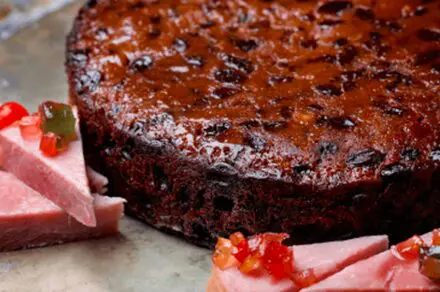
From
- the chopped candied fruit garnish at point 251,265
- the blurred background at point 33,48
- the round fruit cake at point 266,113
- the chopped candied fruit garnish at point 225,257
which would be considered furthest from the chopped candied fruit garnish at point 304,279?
the blurred background at point 33,48

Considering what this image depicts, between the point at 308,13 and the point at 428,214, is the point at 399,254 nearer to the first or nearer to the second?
the point at 428,214

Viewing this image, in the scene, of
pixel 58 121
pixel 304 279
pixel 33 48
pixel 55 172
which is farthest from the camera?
pixel 33 48

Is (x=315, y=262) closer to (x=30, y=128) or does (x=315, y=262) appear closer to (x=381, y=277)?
(x=381, y=277)

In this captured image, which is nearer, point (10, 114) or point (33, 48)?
point (10, 114)

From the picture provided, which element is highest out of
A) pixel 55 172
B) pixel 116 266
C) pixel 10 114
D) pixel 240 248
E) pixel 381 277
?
pixel 10 114

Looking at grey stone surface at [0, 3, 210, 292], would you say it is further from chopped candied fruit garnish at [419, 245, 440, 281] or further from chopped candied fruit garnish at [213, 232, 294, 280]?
chopped candied fruit garnish at [419, 245, 440, 281]

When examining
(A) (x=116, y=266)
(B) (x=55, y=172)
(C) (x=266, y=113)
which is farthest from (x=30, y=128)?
(C) (x=266, y=113)

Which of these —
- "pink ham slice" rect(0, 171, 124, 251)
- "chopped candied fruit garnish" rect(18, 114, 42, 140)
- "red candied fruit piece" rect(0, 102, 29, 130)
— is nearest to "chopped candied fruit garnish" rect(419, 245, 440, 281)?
"pink ham slice" rect(0, 171, 124, 251)
